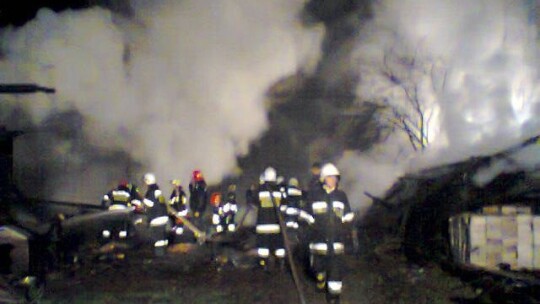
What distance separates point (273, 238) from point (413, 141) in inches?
377

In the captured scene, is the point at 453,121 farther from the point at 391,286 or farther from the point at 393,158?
the point at 391,286

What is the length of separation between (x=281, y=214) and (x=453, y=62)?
9.88 m

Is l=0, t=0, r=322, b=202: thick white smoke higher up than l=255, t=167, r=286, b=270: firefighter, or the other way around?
l=0, t=0, r=322, b=202: thick white smoke

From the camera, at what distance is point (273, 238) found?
845cm

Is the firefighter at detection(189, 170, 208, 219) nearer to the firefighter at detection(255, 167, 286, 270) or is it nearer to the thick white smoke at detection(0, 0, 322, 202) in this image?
the thick white smoke at detection(0, 0, 322, 202)

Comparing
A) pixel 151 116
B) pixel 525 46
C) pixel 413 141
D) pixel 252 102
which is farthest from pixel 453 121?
pixel 151 116

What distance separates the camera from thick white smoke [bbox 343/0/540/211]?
53.7 ft

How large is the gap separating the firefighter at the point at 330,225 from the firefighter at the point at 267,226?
195 centimetres

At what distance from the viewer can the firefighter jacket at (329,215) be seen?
20.3 feet

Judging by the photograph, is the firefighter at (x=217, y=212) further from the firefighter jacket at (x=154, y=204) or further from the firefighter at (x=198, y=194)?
the firefighter jacket at (x=154, y=204)

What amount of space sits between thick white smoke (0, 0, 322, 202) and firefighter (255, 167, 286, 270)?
5579 millimetres

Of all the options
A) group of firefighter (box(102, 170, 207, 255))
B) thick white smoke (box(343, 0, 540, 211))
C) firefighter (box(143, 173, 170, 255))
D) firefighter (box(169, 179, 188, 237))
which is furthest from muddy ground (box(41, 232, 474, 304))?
thick white smoke (box(343, 0, 540, 211))

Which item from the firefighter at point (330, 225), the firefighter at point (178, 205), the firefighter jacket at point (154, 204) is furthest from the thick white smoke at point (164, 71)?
the firefighter at point (330, 225)

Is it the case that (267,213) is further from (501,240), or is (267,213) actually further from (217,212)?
(217,212)
